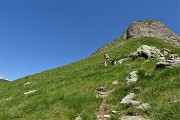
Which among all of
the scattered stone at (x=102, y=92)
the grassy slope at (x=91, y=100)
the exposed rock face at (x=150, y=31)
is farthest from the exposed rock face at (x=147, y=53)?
the exposed rock face at (x=150, y=31)

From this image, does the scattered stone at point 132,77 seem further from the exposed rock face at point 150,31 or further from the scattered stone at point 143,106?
the exposed rock face at point 150,31

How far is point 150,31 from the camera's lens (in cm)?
8425

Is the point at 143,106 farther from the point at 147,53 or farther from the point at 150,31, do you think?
the point at 150,31

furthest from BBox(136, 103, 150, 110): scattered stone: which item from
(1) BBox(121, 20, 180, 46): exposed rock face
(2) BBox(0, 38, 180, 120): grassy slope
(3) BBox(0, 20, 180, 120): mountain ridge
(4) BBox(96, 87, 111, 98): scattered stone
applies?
(1) BBox(121, 20, 180, 46): exposed rock face

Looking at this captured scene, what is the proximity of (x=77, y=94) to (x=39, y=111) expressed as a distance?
12.2 feet

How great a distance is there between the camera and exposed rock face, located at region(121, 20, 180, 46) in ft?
265

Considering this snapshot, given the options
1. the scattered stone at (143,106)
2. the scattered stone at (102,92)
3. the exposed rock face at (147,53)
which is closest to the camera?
the scattered stone at (143,106)

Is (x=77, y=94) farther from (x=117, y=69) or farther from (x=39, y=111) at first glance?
(x=117, y=69)

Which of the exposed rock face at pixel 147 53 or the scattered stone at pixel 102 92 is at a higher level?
the exposed rock face at pixel 147 53

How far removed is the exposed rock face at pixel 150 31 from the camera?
80.8 m

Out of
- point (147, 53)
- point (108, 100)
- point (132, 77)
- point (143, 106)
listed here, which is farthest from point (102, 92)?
point (147, 53)

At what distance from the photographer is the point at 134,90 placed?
72.0ft

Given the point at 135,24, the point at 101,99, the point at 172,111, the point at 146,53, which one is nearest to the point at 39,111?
the point at 101,99

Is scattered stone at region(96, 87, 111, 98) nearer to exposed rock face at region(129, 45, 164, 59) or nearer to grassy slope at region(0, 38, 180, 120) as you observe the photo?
grassy slope at region(0, 38, 180, 120)
